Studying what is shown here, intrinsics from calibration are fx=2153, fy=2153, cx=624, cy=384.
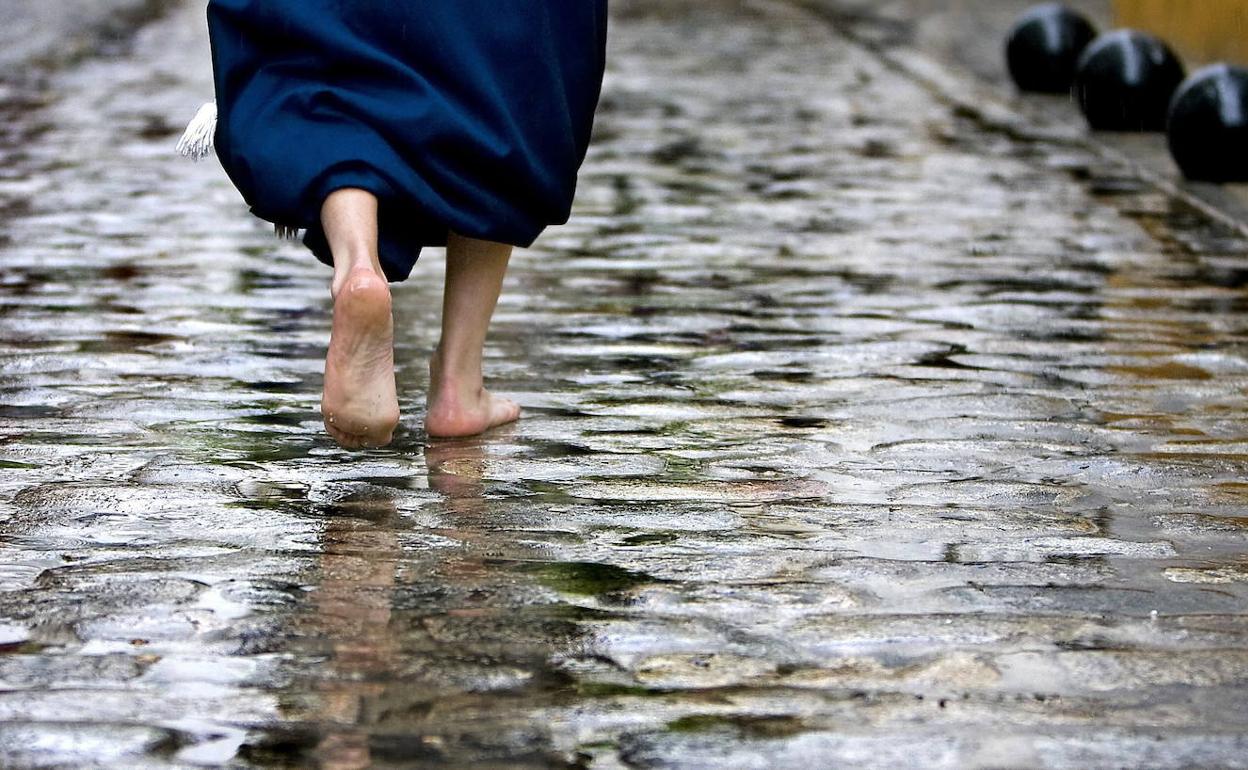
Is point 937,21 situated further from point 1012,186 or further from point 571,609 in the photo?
point 571,609

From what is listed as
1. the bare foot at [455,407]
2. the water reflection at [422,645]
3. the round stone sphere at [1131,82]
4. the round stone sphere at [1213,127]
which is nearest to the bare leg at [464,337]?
the bare foot at [455,407]

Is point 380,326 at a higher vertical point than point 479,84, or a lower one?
lower

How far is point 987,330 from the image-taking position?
5.82 meters

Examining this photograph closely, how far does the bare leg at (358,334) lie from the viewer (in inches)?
148

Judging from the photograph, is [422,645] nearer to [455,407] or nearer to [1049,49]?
[455,407]

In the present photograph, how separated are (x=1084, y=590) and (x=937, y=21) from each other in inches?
664

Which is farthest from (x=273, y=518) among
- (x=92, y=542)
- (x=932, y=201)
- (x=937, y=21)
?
(x=937, y=21)

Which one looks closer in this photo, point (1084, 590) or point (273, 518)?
point (1084, 590)

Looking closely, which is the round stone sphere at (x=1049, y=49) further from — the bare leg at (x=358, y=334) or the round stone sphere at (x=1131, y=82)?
the bare leg at (x=358, y=334)

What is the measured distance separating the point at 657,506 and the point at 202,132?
119 centimetres

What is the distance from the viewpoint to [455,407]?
445 cm

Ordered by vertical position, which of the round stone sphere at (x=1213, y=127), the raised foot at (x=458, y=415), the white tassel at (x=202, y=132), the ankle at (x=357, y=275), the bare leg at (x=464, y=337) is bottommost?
the round stone sphere at (x=1213, y=127)

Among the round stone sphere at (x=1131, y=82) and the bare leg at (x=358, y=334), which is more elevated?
the bare leg at (x=358, y=334)

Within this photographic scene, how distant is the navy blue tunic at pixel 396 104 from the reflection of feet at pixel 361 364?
257mm
